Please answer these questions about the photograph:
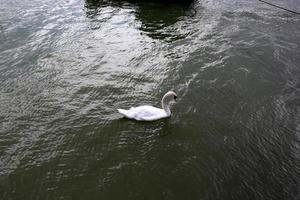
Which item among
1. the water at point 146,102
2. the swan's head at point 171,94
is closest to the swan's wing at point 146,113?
the water at point 146,102

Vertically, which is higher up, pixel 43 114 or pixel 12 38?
pixel 12 38

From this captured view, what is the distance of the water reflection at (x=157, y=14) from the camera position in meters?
11.1

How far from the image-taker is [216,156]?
6.25 m

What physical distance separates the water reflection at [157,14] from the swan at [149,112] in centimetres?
395

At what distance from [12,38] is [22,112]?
3.83m

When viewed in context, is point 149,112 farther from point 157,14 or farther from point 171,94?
point 157,14

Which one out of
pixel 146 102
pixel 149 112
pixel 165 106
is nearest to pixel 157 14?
pixel 146 102

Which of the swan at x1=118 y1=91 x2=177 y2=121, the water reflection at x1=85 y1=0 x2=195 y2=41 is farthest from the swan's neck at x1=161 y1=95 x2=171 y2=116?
the water reflection at x1=85 y1=0 x2=195 y2=41

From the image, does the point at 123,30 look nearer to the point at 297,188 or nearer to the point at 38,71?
the point at 38,71

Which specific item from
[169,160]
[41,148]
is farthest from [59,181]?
[169,160]

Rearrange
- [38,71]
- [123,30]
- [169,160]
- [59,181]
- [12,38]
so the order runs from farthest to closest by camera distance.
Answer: [123,30] < [12,38] < [38,71] < [169,160] < [59,181]

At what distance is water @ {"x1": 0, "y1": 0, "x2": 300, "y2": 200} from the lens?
571 cm

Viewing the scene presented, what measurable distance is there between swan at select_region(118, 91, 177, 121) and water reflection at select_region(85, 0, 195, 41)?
13.0 feet

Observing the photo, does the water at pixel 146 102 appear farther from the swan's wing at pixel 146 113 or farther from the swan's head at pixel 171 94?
the swan's head at pixel 171 94
